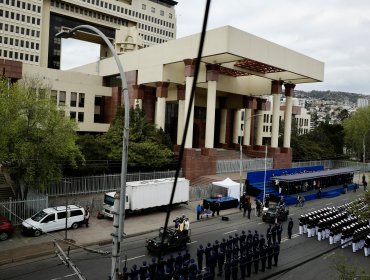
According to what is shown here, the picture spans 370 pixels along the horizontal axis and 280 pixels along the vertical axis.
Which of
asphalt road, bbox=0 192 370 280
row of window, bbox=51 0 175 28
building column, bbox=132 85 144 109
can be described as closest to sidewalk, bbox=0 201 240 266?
asphalt road, bbox=0 192 370 280

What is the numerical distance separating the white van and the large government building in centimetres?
993

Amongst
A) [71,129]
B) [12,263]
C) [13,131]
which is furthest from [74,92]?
[12,263]

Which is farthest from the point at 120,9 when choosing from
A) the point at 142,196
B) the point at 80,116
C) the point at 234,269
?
the point at 234,269

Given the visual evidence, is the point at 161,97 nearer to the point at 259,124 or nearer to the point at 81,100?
the point at 81,100

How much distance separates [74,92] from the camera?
49125mm

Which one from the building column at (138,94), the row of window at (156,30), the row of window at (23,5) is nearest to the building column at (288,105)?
the building column at (138,94)

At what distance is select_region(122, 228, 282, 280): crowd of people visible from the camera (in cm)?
1430

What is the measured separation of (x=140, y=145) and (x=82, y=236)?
44.9 feet

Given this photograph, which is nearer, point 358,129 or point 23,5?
point 23,5

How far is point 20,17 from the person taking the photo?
244ft

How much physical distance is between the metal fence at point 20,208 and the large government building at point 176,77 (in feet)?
28.3

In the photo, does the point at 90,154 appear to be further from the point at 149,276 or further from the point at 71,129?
the point at 149,276

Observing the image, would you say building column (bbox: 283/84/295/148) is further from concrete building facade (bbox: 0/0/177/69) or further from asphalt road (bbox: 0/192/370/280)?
concrete building facade (bbox: 0/0/177/69)

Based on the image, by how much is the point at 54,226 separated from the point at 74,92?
29729mm
